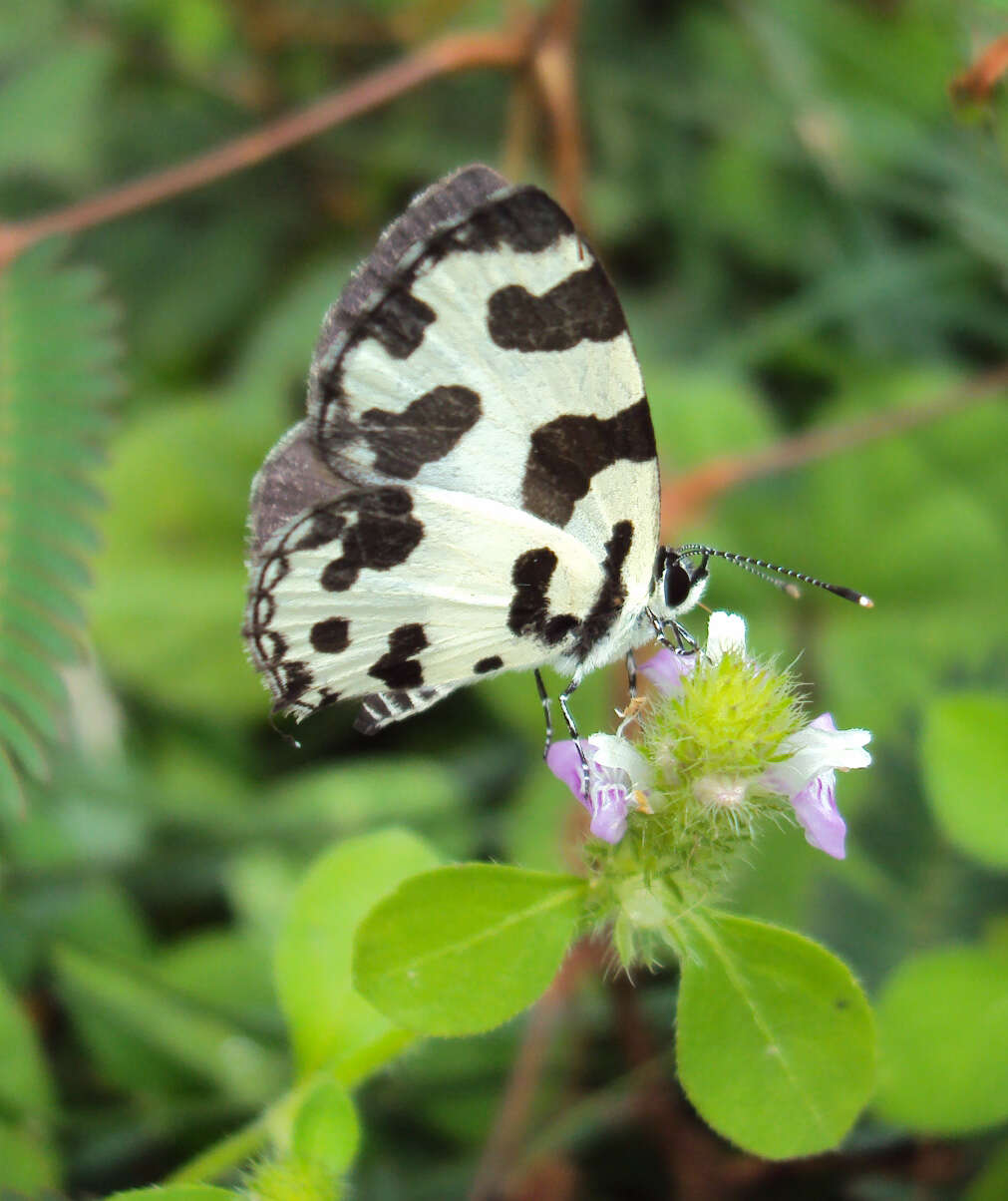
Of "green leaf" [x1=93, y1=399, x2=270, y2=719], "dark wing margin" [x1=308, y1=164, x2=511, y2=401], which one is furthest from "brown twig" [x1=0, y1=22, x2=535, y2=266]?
"dark wing margin" [x1=308, y1=164, x2=511, y2=401]

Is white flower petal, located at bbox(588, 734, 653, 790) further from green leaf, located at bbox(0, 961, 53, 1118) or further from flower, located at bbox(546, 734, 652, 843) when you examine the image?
green leaf, located at bbox(0, 961, 53, 1118)

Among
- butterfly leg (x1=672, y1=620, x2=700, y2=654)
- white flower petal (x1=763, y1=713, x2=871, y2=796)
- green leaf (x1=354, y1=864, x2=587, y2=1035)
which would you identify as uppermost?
butterfly leg (x1=672, y1=620, x2=700, y2=654)

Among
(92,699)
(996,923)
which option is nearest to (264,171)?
(92,699)

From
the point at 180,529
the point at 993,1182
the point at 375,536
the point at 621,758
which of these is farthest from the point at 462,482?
the point at 180,529

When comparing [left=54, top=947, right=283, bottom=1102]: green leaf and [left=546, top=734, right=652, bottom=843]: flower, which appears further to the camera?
[left=54, top=947, right=283, bottom=1102]: green leaf

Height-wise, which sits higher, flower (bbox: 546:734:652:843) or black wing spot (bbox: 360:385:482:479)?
black wing spot (bbox: 360:385:482:479)

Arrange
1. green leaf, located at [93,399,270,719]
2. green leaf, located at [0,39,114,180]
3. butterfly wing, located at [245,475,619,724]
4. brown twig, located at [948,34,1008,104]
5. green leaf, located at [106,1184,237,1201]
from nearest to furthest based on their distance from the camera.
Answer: green leaf, located at [106,1184,237,1201], butterfly wing, located at [245,475,619,724], brown twig, located at [948,34,1008,104], green leaf, located at [93,399,270,719], green leaf, located at [0,39,114,180]
